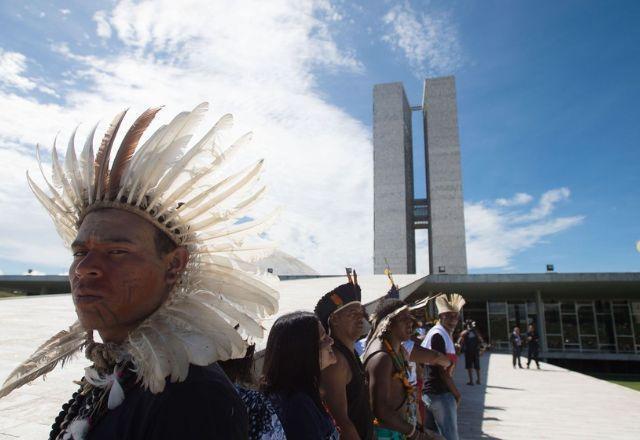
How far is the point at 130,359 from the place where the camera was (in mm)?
1180

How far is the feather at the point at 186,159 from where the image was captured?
130 centimetres

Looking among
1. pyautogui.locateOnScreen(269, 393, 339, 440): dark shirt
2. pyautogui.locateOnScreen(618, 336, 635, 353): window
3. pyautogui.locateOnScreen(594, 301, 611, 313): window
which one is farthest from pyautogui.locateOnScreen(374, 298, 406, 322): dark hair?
pyautogui.locateOnScreen(594, 301, 611, 313): window

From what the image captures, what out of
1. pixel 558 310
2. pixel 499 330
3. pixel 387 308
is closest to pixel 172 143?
pixel 387 308

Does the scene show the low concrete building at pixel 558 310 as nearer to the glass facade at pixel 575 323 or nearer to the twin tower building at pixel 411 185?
the glass facade at pixel 575 323

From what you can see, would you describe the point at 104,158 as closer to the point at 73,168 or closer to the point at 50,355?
the point at 73,168

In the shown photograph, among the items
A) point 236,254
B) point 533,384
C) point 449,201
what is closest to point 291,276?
point 533,384

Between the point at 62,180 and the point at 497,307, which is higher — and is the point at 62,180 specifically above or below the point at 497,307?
below

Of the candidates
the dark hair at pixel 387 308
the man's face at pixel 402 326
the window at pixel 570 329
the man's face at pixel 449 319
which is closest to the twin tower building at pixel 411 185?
the window at pixel 570 329

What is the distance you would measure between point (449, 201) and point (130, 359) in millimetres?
45329

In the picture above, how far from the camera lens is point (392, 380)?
3340mm

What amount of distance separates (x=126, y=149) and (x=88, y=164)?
125mm

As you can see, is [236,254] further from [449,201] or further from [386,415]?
[449,201]

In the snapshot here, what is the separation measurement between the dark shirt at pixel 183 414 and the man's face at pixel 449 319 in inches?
198

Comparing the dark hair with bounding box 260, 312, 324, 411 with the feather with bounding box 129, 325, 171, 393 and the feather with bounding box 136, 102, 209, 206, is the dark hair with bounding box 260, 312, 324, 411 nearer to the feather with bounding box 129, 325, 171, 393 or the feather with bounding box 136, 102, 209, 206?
the feather with bounding box 129, 325, 171, 393
